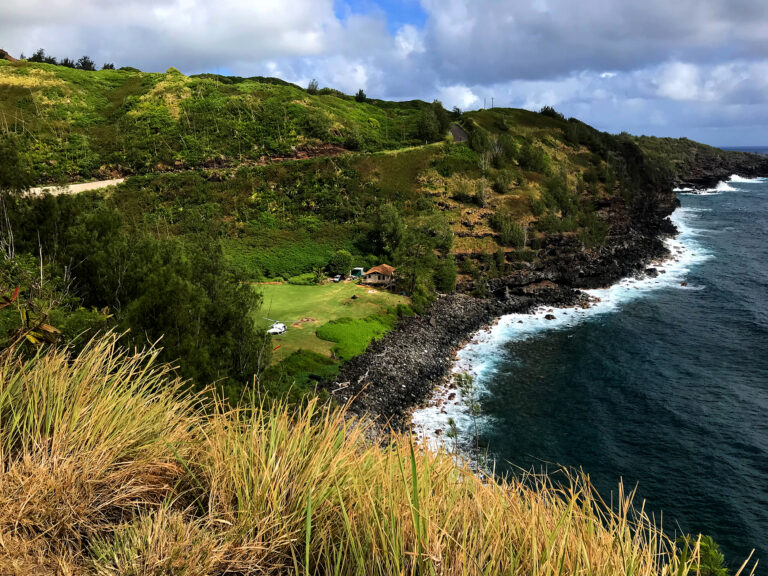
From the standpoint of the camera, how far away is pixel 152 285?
17.3 meters

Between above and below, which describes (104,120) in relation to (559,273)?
above

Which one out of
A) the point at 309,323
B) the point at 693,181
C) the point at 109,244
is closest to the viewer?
the point at 109,244

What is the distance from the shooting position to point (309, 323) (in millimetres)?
42406

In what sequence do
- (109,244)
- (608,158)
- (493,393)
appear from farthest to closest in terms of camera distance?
(608,158), (493,393), (109,244)

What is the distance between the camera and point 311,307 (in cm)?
4669

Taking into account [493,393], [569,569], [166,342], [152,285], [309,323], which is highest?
[569,569]

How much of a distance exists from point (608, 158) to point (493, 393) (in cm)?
8615

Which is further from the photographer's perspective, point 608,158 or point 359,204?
point 608,158

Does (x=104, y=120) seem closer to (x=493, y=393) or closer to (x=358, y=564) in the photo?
(x=493, y=393)

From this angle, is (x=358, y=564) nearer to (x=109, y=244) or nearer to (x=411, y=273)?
(x=109, y=244)

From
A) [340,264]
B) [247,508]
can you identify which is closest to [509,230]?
[340,264]

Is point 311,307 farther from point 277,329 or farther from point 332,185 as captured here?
point 332,185

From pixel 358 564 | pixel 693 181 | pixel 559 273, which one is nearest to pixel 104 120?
pixel 559 273

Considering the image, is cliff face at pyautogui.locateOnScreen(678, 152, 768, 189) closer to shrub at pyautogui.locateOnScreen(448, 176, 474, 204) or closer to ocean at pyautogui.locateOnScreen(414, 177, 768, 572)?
ocean at pyautogui.locateOnScreen(414, 177, 768, 572)
